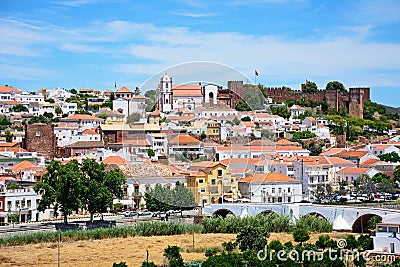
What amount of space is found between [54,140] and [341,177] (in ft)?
35.4

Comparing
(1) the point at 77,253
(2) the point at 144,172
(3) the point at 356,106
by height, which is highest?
(3) the point at 356,106

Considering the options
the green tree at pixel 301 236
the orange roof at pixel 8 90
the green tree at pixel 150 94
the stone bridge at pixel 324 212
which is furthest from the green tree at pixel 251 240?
the orange roof at pixel 8 90

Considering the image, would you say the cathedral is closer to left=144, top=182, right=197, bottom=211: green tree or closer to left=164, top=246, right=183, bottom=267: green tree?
left=144, top=182, right=197, bottom=211: green tree

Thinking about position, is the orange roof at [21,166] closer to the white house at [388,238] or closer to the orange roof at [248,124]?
the white house at [388,238]

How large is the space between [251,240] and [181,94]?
4.38 meters

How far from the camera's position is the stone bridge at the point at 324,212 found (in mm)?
14523

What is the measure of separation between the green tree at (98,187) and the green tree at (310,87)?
29560mm

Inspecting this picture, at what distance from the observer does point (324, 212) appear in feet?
49.9

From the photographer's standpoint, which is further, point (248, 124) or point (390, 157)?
point (390, 157)

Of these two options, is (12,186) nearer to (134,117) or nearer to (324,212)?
(324,212)

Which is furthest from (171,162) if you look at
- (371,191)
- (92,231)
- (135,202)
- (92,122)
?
(92,122)

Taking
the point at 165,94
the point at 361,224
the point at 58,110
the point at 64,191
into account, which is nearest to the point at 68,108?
the point at 58,110

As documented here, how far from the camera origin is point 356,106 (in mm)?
42469

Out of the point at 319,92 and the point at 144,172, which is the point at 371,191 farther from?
the point at 319,92
